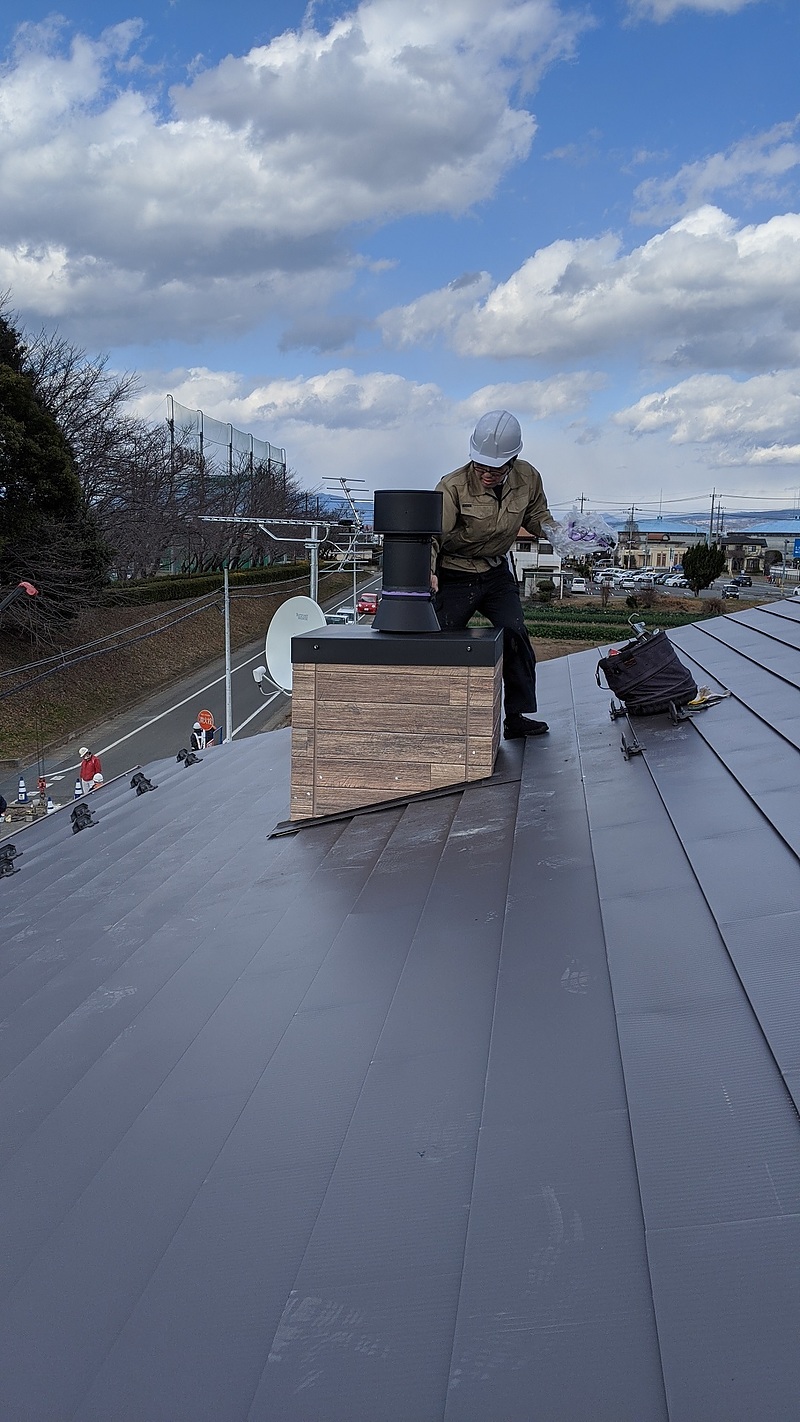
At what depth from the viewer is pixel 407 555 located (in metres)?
5.53

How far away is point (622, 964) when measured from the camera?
285 cm

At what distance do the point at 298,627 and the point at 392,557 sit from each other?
584cm

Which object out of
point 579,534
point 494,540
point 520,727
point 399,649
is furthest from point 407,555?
point 520,727

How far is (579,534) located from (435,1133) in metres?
4.40

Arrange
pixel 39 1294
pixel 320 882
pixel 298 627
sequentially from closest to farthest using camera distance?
pixel 39 1294
pixel 320 882
pixel 298 627

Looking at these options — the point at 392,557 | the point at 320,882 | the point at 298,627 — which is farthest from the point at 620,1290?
the point at 298,627

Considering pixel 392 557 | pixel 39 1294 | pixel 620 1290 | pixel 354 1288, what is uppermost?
pixel 392 557

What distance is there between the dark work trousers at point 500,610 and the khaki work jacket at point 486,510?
0.21 meters

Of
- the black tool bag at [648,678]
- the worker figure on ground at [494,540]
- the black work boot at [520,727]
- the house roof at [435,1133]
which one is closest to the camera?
the house roof at [435,1133]


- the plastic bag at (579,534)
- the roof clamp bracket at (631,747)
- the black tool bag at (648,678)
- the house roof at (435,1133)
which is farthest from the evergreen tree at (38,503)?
the house roof at (435,1133)

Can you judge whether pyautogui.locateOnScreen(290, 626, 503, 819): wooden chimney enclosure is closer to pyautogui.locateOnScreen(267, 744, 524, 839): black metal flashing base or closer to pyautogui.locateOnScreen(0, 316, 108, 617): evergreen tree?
pyautogui.locateOnScreen(267, 744, 524, 839): black metal flashing base

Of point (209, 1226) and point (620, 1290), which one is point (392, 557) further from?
point (620, 1290)

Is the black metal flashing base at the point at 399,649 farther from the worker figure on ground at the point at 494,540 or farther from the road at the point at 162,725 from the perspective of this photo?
the road at the point at 162,725

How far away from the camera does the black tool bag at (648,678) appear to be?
19.5 feet
